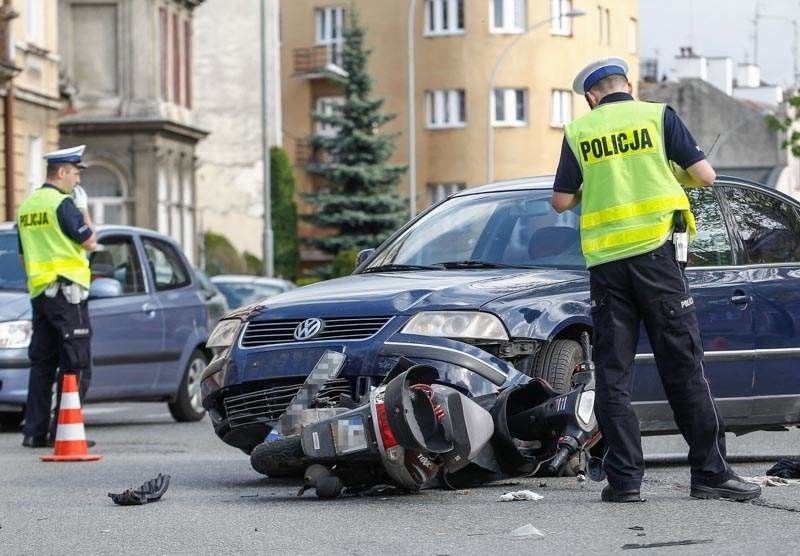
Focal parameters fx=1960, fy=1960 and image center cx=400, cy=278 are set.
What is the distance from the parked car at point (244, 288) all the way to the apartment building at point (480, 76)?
31143 millimetres

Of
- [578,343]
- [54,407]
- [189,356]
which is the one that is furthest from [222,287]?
[578,343]

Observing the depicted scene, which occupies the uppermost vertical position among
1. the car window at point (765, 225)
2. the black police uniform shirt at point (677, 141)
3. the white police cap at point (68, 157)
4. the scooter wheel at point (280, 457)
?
the white police cap at point (68, 157)

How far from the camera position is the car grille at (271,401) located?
29.9ft

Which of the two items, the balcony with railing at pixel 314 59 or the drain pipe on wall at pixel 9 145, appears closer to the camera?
the drain pipe on wall at pixel 9 145

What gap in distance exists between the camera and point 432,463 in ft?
28.3

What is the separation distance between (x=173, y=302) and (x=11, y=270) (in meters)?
1.73

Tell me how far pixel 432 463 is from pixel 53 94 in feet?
101

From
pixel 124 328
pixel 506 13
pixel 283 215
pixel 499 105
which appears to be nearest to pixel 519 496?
pixel 124 328

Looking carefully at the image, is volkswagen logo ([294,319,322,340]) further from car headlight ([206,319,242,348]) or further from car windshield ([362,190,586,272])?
car windshield ([362,190,586,272])

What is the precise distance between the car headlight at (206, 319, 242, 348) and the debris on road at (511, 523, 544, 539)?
107 inches

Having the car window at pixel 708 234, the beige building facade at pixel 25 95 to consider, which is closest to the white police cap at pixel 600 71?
the car window at pixel 708 234

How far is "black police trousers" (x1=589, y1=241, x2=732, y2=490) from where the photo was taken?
27.2ft

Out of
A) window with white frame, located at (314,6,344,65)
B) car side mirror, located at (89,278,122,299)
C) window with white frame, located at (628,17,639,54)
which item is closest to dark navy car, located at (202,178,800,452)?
car side mirror, located at (89,278,122,299)

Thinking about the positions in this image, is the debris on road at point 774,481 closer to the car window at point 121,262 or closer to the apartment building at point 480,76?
the car window at point 121,262
